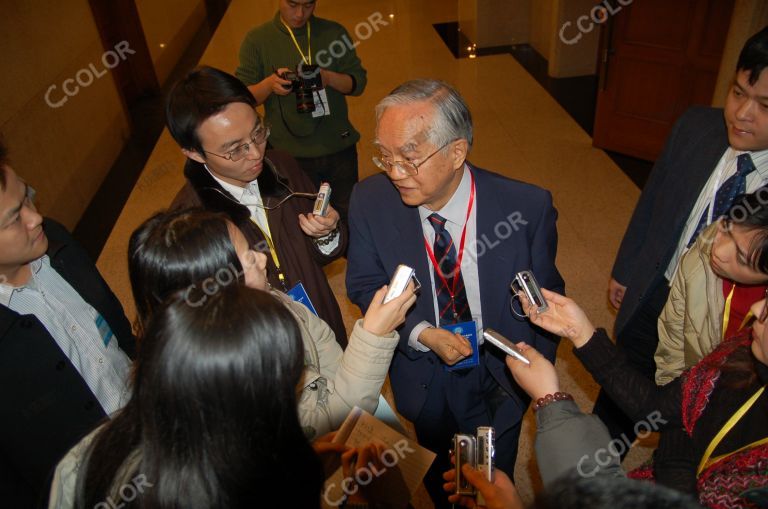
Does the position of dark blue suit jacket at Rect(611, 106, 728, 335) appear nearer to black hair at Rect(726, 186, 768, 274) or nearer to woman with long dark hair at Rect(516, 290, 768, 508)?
black hair at Rect(726, 186, 768, 274)

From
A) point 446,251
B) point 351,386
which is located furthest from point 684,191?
point 351,386

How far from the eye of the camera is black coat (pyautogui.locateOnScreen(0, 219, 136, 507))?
4.39 feet

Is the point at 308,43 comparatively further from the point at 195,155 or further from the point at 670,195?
the point at 670,195

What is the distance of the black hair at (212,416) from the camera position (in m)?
0.86

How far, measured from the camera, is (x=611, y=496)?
651mm

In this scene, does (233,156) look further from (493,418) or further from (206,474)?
(493,418)

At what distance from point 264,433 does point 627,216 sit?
367 cm

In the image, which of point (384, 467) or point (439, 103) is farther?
point (439, 103)

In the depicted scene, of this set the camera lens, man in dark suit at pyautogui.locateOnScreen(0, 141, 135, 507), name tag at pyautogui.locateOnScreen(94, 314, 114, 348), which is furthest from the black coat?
the camera lens

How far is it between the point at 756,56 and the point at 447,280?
121 cm

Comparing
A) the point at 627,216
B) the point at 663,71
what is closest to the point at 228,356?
the point at 627,216

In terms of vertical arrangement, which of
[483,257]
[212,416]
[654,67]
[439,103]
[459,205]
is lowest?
[654,67]

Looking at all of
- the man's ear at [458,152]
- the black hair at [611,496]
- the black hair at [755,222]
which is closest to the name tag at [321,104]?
the man's ear at [458,152]

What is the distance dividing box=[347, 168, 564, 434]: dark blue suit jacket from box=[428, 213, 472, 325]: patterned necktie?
4 centimetres
